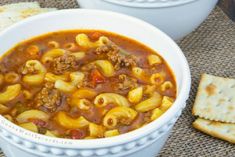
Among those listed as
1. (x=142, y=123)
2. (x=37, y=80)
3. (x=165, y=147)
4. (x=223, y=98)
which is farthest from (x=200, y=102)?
(x=37, y=80)

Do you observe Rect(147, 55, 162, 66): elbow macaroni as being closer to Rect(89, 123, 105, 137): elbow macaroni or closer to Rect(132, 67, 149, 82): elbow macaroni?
Rect(132, 67, 149, 82): elbow macaroni

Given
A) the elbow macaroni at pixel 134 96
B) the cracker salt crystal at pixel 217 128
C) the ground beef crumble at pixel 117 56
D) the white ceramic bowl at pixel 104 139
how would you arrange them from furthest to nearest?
the cracker salt crystal at pixel 217 128 → the ground beef crumble at pixel 117 56 → the elbow macaroni at pixel 134 96 → the white ceramic bowl at pixel 104 139

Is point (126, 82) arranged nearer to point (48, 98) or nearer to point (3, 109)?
point (48, 98)

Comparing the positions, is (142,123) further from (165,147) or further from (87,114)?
(165,147)

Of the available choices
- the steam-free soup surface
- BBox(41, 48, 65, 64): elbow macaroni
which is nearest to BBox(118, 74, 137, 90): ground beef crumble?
the steam-free soup surface

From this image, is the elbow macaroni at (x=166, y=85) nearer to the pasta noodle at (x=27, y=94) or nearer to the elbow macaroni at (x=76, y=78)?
the elbow macaroni at (x=76, y=78)

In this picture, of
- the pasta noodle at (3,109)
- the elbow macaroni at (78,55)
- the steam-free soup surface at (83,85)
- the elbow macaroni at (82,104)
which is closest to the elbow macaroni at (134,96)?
the steam-free soup surface at (83,85)
